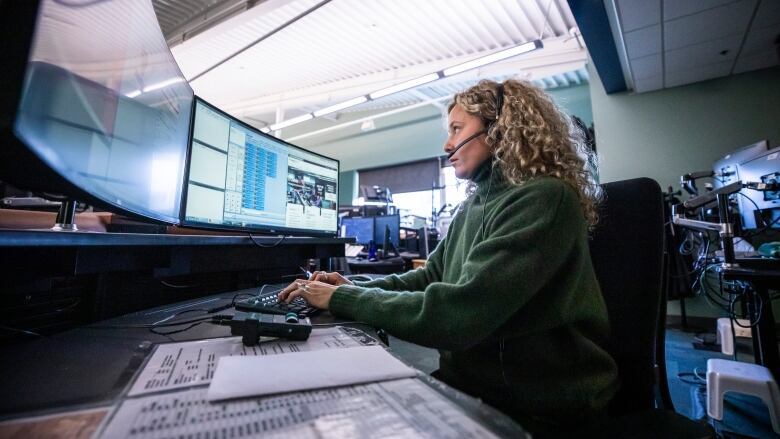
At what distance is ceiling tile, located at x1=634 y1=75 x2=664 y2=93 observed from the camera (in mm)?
3454

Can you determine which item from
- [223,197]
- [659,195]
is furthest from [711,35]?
[223,197]

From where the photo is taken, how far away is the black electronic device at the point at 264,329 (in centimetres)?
55

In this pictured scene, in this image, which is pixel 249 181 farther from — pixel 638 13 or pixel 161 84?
pixel 638 13

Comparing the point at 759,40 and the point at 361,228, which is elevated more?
the point at 759,40

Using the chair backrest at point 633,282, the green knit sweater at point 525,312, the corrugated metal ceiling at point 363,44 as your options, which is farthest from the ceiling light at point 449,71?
the green knit sweater at point 525,312

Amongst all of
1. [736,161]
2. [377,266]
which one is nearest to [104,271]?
[377,266]

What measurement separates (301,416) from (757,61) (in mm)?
4819

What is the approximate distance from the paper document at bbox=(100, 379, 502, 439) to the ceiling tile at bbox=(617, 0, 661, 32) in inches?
122

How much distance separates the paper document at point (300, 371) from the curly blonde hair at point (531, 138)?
1.91 ft

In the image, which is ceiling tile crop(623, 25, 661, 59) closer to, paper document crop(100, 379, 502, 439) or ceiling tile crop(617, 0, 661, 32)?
Result: ceiling tile crop(617, 0, 661, 32)

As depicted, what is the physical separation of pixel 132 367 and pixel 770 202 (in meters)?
2.47

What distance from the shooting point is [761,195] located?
1651mm

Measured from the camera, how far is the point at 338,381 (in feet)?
1.30

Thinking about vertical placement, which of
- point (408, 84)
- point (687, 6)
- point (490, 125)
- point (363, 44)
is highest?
point (363, 44)
